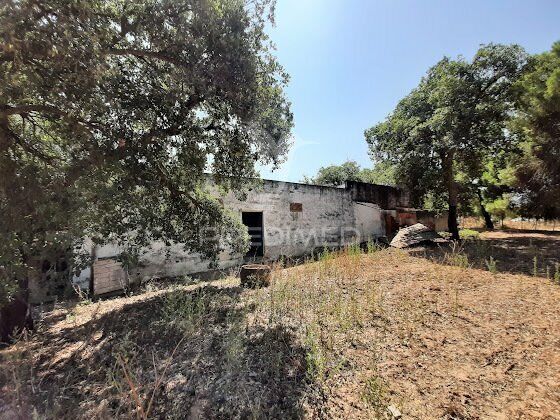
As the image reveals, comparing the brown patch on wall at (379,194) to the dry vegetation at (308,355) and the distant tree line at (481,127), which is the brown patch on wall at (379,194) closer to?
the distant tree line at (481,127)

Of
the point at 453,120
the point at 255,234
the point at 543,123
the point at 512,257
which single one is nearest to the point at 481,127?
the point at 453,120

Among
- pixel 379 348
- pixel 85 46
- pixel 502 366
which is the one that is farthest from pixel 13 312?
pixel 502 366

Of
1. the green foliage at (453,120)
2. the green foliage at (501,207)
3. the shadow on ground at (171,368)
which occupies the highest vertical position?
the green foliage at (453,120)

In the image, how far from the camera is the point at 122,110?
4.59 meters

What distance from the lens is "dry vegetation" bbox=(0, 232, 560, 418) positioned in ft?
8.45

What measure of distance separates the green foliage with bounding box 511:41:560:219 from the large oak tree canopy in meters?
6.67

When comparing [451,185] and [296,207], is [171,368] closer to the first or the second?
[296,207]

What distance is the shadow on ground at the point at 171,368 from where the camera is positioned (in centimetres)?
266

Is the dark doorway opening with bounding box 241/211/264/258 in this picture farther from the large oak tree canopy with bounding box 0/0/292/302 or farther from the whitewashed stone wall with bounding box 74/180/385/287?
the large oak tree canopy with bounding box 0/0/292/302

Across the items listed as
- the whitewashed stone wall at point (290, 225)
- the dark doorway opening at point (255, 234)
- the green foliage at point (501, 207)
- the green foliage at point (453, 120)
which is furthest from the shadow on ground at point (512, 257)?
the green foliage at point (501, 207)

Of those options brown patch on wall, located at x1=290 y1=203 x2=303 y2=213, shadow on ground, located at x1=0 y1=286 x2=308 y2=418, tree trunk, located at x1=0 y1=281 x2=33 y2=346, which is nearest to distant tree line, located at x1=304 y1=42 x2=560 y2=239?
brown patch on wall, located at x1=290 y1=203 x2=303 y2=213

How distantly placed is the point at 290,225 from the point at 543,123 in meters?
8.28

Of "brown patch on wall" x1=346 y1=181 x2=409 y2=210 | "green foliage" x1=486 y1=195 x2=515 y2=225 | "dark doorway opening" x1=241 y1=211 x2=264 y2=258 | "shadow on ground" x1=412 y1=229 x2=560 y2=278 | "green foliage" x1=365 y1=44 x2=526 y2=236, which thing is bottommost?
"shadow on ground" x1=412 y1=229 x2=560 y2=278

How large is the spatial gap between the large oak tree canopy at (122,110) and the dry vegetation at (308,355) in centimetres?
151
